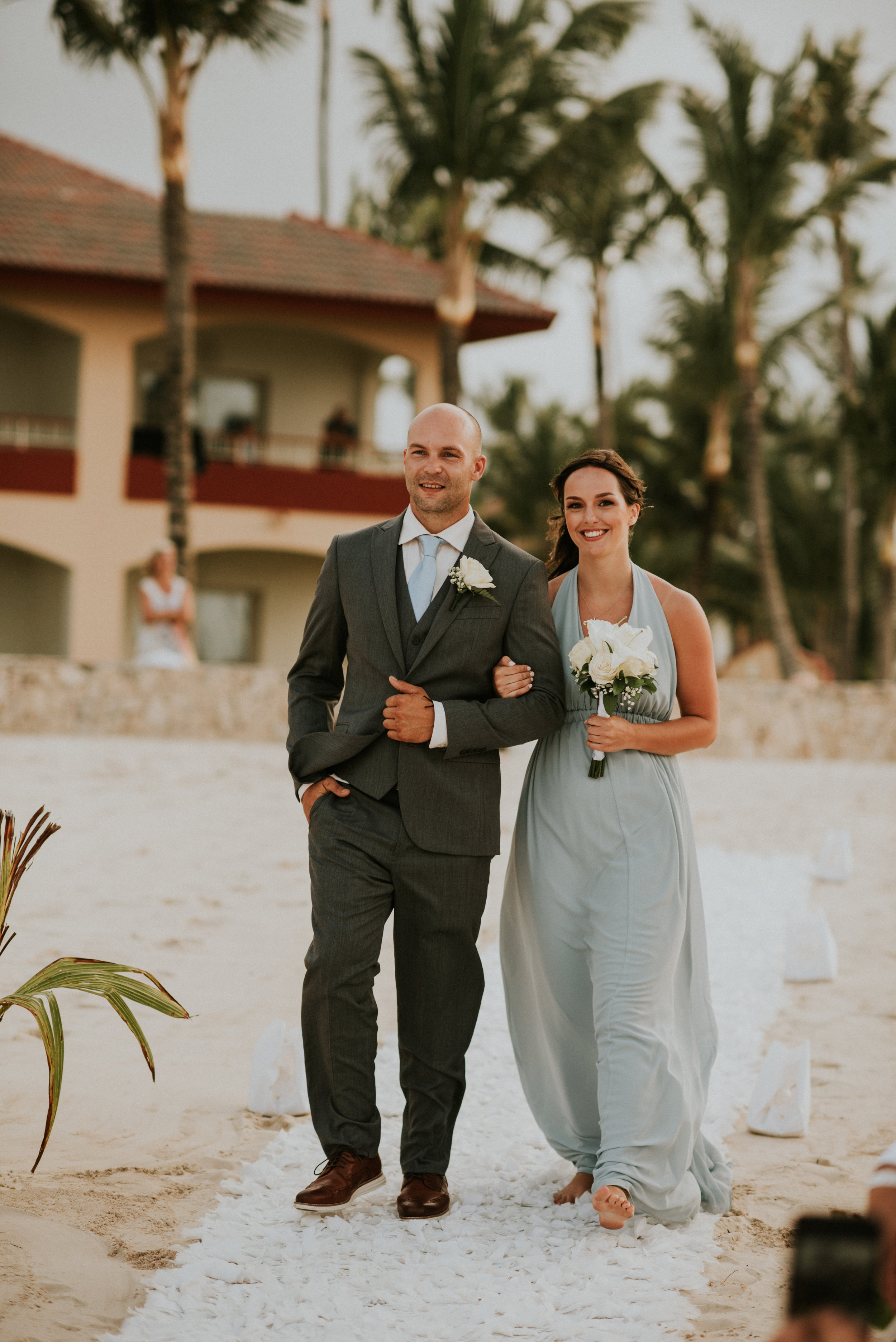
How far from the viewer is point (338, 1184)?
360 centimetres

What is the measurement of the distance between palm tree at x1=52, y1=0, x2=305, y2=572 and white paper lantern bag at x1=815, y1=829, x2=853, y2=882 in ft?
32.6

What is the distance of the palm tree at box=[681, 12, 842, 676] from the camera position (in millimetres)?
19391

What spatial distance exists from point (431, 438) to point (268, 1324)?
2266 millimetres

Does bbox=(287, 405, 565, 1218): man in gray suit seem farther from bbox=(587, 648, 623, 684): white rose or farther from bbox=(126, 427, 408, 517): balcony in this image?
bbox=(126, 427, 408, 517): balcony

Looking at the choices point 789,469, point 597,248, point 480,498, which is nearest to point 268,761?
point 597,248

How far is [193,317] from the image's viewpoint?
857 inches

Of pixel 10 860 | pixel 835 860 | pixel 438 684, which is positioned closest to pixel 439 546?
pixel 438 684

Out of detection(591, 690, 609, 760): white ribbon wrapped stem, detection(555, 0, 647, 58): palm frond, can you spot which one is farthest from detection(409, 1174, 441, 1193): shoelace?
detection(555, 0, 647, 58): palm frond

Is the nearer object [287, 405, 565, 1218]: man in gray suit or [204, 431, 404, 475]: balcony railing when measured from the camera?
[287, 405, 565, 1218]: man in gray suit

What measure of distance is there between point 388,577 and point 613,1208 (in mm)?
1759

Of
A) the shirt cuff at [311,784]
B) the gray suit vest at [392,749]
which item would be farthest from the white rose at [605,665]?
the shirt cuff at [311,784]

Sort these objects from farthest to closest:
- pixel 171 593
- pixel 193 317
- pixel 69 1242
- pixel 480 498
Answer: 1. pixel 480 498
2. pixel 193 317
3. pixel 171 593
4. pixel 69 1242

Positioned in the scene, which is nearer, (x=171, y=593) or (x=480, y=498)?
(x=171, y=593)

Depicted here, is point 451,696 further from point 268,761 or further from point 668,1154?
point 268,761
